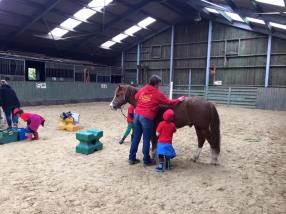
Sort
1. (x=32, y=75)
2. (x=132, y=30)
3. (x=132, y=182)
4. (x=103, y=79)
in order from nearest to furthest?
(x=132, y=182) < (x=32, y=75) < (x=132, y=30) < (x=103, y=79)

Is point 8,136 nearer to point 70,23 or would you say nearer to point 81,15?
point 81,15

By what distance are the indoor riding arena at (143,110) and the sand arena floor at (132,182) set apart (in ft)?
0.07

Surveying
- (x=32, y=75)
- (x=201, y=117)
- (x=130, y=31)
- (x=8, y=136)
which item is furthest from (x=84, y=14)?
(x=201, y=117)

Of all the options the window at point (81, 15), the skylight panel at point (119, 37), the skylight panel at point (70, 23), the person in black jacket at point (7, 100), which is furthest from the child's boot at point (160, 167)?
the skylight panel at point (119, 37)

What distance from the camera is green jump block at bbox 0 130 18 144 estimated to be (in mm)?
5605

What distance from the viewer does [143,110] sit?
13.2ft

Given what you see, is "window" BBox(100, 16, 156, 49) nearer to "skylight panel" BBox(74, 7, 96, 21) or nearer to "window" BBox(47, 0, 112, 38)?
"skylight panel" BBox(74, 7, 96, 21)

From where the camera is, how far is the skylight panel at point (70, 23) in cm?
1681

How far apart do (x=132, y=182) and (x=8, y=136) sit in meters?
3.91

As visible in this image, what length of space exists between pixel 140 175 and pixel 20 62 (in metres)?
14.9

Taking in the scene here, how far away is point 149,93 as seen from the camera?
158 inches

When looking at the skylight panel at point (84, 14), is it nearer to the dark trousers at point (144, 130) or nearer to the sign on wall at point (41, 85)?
the sign on wall at point (41, 85)

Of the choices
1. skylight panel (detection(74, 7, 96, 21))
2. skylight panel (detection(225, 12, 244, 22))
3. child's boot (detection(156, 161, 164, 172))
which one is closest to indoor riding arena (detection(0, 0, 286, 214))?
child's boot (detection(156, 161, 164, 172))

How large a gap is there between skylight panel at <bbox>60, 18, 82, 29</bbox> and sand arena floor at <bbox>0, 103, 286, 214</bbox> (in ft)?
44.3
